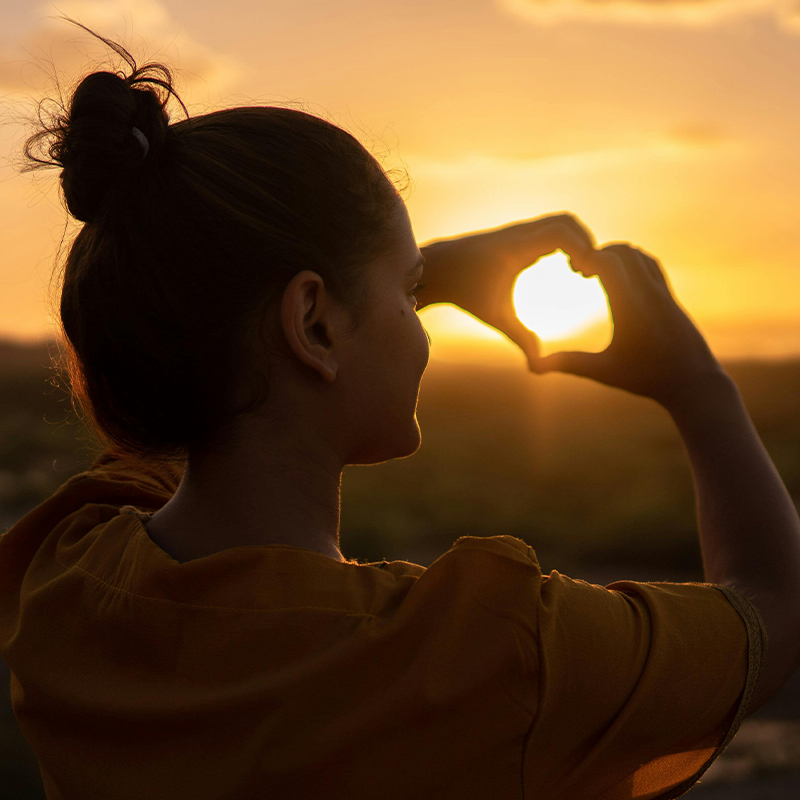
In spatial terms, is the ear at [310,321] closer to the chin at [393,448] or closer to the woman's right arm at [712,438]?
the chin at [393,448]

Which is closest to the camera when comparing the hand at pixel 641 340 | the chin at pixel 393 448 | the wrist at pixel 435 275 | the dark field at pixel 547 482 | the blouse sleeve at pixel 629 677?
the blouse sleeve at pixel 629 677

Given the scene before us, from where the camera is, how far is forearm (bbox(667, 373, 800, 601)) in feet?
3.79

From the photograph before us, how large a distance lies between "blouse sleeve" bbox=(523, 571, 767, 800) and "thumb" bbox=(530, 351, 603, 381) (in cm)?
47

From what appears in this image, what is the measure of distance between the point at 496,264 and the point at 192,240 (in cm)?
61

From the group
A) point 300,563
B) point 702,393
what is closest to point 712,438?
point 702,393

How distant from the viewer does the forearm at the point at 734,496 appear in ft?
3.79

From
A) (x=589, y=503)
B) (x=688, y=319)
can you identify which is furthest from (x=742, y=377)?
(x=688, y=319)

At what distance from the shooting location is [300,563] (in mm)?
1008

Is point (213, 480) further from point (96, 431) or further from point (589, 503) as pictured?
point (589, 503)

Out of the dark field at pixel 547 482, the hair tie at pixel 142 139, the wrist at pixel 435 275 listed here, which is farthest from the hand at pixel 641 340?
the dark field at pixel 547 482

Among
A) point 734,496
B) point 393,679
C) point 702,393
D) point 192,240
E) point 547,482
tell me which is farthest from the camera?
point 547,482

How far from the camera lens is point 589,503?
822cm

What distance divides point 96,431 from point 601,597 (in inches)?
35.6

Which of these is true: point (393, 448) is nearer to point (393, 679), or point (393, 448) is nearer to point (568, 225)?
point (393, 679)
